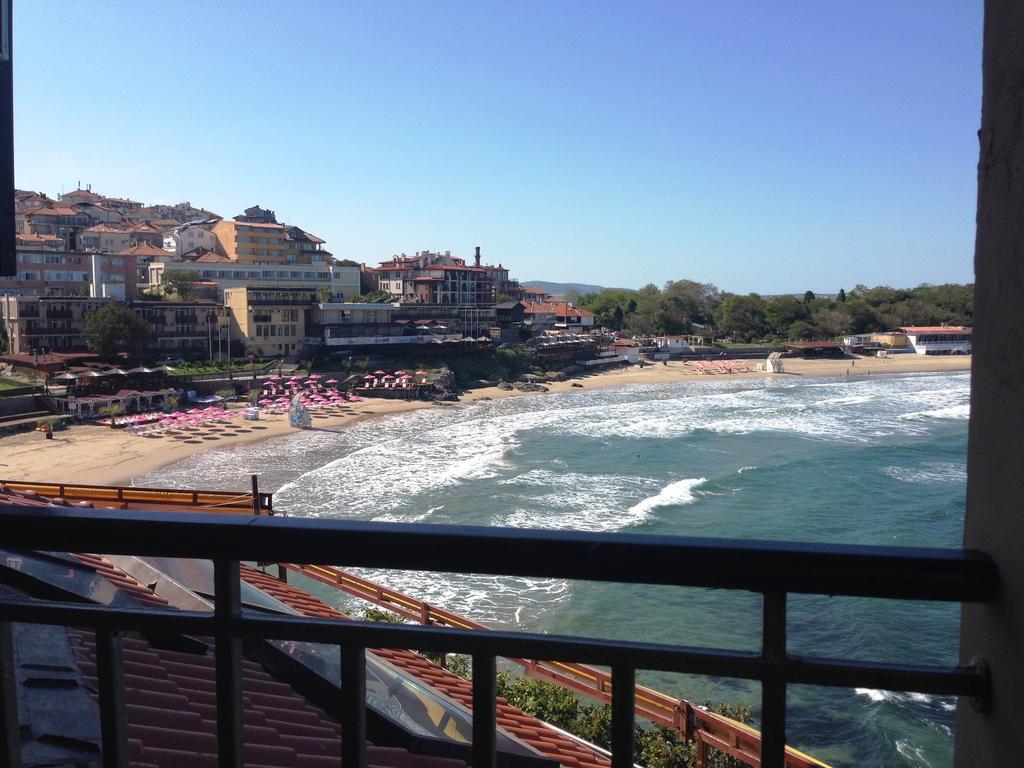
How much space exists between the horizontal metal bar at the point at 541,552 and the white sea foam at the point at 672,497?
19773 mm

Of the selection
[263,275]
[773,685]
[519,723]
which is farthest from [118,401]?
[773,685]

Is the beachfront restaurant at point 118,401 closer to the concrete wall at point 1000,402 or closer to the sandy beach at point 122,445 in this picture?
the sandy beach at point 122,445

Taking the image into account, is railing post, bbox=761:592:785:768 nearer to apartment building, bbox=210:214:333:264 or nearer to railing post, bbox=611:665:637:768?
railing post, bbox=611:665:637:768

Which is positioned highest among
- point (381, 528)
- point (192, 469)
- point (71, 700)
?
point (381, 528)

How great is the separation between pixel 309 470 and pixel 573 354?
122 ft

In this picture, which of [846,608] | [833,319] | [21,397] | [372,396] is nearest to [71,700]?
[846,608]

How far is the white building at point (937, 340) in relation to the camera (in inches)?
2864

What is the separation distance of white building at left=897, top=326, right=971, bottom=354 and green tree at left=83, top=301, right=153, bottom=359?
203ft

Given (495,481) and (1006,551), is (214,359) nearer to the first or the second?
(495,481)

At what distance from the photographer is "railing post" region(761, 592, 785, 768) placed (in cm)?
115

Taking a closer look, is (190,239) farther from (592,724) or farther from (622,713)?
(622,713)

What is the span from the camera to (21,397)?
33.5m

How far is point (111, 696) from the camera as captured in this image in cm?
137

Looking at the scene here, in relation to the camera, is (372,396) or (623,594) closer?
(623,594)
